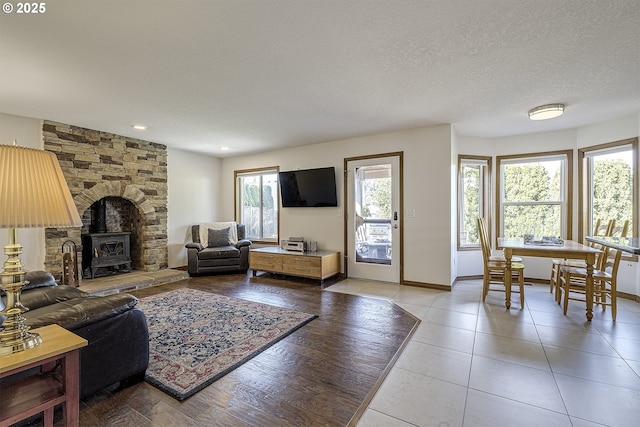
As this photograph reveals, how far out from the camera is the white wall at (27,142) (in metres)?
3.66

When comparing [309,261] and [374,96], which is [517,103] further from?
[309,261]

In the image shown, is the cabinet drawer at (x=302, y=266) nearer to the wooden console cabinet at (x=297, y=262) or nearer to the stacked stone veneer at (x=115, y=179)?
the wooden console cabinet at (x=297, y=262)

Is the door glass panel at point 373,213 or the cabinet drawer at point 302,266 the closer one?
the cabinet drawer at point 302,266

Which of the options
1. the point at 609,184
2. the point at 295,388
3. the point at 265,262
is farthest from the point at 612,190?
the point at 265,262

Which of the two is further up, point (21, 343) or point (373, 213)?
point (373, 213)

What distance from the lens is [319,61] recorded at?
2.35m

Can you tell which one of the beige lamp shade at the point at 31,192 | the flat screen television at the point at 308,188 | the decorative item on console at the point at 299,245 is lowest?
the decorative item on console at the point at 299,245

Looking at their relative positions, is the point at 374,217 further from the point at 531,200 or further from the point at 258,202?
the point at 258,202

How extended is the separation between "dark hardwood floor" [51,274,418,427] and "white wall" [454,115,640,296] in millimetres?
2752

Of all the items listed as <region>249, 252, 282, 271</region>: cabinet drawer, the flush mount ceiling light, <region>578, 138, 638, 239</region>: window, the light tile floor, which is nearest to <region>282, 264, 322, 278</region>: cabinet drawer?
<region>249, 252, 282, 271</region>: cabinet drawer

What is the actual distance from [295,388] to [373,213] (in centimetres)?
328

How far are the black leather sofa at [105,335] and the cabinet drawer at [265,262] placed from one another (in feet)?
9.66

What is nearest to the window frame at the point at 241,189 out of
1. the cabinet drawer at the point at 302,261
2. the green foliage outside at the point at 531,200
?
the cabinet drawer at the point at 302,261

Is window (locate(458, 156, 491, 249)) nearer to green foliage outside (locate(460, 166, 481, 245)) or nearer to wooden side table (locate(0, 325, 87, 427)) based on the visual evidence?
green foliage outside (locate(460, 166, 481, 245))
